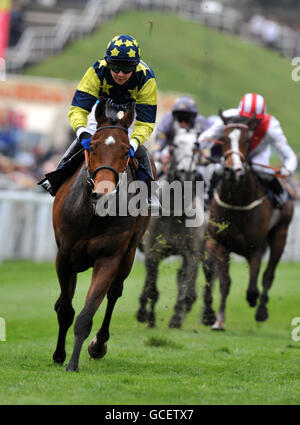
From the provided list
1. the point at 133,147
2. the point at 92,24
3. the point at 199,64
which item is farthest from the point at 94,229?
the point at 199,64

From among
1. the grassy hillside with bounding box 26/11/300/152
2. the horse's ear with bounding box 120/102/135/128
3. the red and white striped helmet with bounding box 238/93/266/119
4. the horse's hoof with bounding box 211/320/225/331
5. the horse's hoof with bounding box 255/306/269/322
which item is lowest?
the horse's hoof with bounding box 211/320/225/331

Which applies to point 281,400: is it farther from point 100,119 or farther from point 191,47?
point 191,47

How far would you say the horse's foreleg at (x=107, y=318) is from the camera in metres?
7.25

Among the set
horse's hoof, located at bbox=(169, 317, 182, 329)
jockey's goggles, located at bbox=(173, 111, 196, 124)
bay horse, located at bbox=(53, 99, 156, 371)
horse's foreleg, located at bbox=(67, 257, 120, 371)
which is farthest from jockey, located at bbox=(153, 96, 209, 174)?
horse's foreleg, located at bbox=(67, 257, 120, 371)

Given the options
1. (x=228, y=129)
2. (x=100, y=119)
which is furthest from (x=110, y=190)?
(x=228, y=129)

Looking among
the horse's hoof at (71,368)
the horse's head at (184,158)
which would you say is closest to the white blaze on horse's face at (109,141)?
the horse's hoof at (71,368)

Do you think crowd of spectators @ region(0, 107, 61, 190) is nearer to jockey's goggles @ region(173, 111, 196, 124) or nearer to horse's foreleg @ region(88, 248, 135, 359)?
jockey's goggles @ region(173, 111, 196, 124)

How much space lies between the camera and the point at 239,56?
4400 cm

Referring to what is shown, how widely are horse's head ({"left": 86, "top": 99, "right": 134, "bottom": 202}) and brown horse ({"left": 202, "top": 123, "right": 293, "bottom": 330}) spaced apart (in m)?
3.46

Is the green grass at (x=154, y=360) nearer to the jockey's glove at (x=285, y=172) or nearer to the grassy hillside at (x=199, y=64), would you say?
the jockey's glove at (x=285, y=172)

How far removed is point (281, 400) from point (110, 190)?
1727 mm

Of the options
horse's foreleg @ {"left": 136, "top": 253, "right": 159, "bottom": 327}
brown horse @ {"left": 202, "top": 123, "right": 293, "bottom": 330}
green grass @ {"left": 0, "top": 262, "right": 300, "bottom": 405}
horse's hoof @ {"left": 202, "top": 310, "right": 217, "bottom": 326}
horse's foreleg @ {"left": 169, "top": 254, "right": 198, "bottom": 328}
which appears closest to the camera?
green grass @ {"left": 0, "top": 262, "right": 300, "bottom": 405}

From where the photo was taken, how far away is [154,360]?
293 inches

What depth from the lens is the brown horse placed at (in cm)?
987
